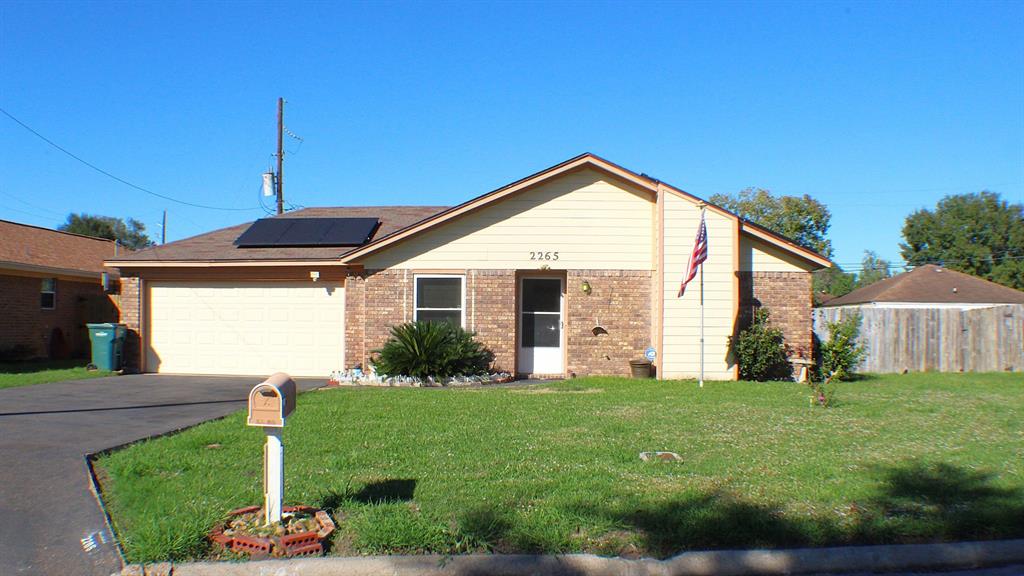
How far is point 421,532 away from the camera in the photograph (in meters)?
5.27

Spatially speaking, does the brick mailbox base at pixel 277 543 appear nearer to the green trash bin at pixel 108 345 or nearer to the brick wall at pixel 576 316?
the brick wall at pixel 576 316

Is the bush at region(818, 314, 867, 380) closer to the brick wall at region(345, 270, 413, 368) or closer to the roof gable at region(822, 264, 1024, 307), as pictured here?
the brick wall at region(345, 270, 413, 368)

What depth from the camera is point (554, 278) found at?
54.3 feet

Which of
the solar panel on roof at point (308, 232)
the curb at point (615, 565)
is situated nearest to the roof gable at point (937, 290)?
the solar panel on roof at point (308, 232)

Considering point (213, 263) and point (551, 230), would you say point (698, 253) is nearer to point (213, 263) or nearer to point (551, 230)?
point (551, 230)

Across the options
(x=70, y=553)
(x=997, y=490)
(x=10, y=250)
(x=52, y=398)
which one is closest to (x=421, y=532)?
(x=70, y=553)

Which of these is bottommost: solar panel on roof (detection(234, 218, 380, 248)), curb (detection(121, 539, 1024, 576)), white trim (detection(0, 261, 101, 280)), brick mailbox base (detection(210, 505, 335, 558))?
curb (detection(121, 539, 1024, 576))

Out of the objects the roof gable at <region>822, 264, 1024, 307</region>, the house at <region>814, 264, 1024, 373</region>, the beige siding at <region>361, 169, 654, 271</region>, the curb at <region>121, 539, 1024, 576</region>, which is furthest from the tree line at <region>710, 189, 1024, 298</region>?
the curb at <region>121, 539, 1024, 576</region>

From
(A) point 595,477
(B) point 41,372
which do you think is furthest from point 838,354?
(B) point 41,372

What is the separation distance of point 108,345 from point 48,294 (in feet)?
20.5

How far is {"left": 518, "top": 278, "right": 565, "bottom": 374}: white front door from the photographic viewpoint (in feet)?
54.4

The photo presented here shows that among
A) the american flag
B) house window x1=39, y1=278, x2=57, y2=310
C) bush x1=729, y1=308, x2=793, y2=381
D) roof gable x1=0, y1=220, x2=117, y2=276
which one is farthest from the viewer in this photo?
house window x1=39, y1=278, x2=57, y2=310

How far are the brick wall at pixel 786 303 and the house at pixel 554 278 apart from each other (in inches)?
1.2

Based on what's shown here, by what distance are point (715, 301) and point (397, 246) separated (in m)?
6.85
